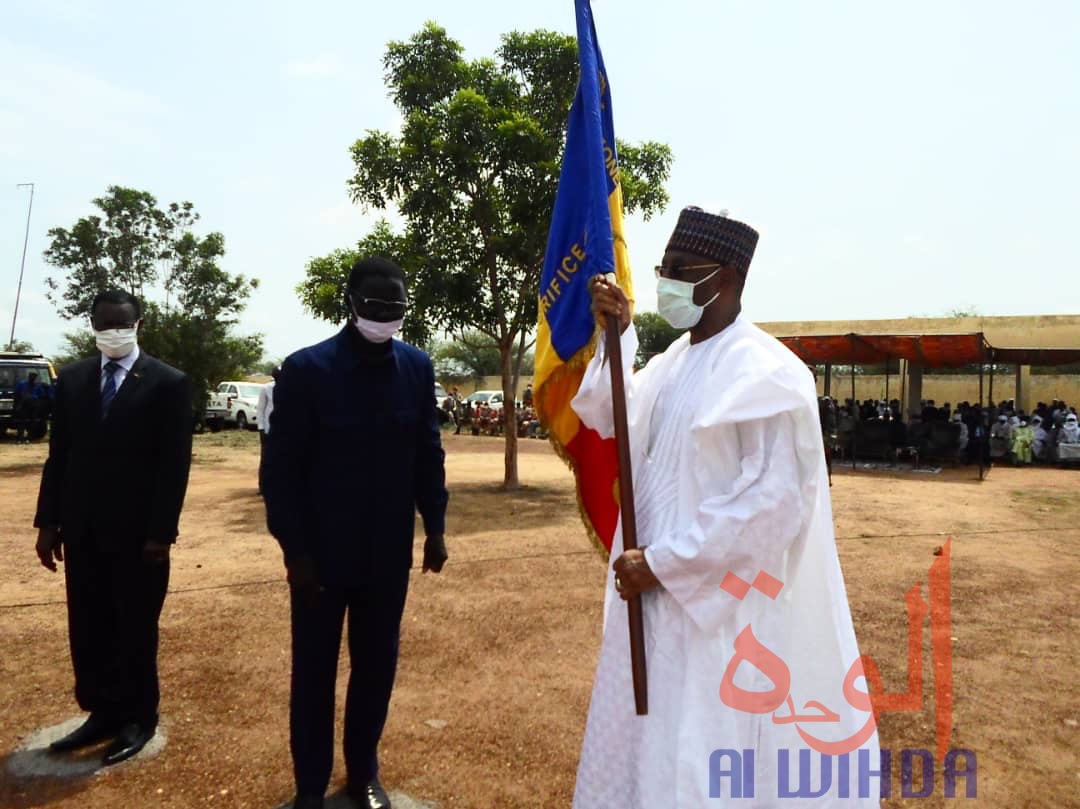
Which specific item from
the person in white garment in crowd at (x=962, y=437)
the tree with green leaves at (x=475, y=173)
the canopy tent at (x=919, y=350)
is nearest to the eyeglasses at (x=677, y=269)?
the tree with green leaves at (x=475, y=173)

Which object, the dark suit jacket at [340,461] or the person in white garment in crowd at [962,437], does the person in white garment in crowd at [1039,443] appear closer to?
the person in white garment in crowd at [962,437]

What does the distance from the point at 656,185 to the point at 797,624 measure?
10.1m

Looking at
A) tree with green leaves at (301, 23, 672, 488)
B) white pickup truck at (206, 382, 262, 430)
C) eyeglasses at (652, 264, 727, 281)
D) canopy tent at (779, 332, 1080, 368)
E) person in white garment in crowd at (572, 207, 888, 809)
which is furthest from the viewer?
white pickup truck at (206, 382, 262, 430)

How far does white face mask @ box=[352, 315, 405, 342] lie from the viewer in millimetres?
2816

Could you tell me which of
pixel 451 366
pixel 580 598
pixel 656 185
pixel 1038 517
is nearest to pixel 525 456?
pixel 656 185

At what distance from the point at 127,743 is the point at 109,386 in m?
1.50

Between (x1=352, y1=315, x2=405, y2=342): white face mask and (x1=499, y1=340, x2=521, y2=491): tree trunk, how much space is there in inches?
339

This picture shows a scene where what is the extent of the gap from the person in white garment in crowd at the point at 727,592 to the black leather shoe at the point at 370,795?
106 centimetres

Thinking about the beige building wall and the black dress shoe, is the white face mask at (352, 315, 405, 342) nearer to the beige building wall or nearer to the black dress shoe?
the black dress shoe

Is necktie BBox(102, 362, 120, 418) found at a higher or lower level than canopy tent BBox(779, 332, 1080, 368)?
lower

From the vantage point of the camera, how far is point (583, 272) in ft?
9.18

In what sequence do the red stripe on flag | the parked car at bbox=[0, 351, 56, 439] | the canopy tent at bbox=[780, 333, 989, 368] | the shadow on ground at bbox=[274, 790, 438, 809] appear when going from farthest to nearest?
the parked car at bbox=[0, 351, 56, 439], the canopy tent at bbox=[780, 333, 989, 368], the shadow on ground at bbox=[274, 790, 438, 809], the red stripe on flag

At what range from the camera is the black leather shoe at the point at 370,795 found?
117 inches

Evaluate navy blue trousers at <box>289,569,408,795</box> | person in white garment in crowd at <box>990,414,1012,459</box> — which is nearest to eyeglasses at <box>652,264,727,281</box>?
navy blue trousers at <box>289,569,408,795</box>
